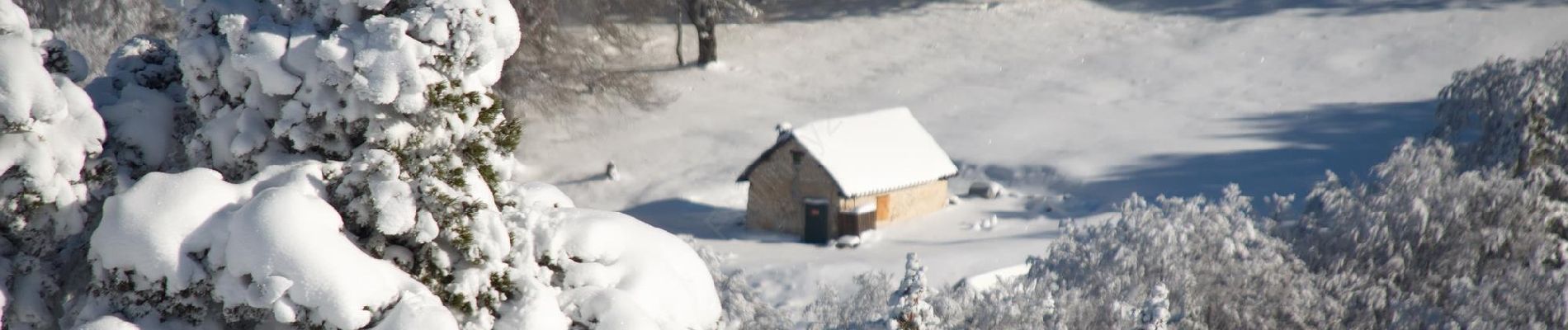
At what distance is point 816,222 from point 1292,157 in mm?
12140

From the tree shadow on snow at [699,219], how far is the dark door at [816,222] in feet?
1.31

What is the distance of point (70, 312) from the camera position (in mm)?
7422

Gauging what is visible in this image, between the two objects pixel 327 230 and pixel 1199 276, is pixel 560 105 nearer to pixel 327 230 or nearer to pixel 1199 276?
pixel 1199 276

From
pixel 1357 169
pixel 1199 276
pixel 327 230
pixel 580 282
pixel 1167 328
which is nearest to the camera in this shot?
pixel 327 230

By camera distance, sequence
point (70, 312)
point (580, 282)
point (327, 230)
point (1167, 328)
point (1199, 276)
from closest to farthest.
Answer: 1. point (327, 230)
2. point (70, 312)
3. point (580, 282)
4. point (1167, 328)
5. point (1199, 276)

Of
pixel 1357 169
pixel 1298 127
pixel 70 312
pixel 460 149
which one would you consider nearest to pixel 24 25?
pixel 70 312

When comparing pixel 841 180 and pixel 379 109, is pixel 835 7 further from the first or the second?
pixel 379 109

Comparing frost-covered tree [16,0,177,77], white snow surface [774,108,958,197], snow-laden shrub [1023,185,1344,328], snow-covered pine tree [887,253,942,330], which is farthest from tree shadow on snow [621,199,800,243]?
snow-covered pine tree [887,253,942,330]

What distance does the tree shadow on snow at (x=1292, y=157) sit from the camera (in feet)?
99.8

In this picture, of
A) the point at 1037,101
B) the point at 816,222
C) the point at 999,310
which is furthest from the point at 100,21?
the point at 1037,101

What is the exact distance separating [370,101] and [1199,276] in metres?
12.0

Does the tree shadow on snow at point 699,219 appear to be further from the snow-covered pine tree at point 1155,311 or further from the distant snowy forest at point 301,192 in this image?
the distant snowy forest at point 301,192

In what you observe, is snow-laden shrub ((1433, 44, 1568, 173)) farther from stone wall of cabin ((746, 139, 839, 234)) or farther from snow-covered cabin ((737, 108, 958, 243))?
stone wall of cabin ((746, 139, 839, 234))

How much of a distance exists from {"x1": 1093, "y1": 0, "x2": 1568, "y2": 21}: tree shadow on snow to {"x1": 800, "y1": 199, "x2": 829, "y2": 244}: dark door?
21.9m
